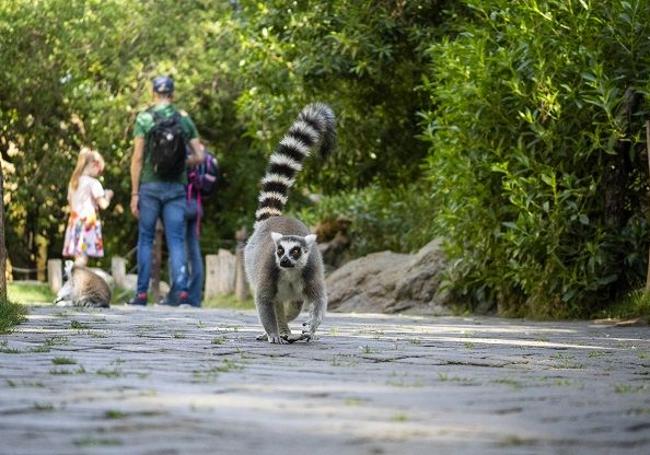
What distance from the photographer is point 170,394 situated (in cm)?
507

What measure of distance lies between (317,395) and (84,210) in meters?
12.3

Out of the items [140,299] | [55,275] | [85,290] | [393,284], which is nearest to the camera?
[85,290]

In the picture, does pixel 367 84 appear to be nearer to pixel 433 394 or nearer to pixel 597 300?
pixel 597 300

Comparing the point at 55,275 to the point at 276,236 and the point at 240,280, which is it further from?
the point at 276,236

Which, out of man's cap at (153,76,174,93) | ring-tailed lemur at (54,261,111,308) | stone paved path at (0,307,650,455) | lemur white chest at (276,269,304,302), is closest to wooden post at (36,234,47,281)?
ring-tailed lemur at (54,261,111,308)

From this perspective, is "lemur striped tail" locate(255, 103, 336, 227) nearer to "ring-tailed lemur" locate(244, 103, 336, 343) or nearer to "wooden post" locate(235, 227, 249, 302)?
"ring-tailed lemur" locate(244, 103, 336, 343)

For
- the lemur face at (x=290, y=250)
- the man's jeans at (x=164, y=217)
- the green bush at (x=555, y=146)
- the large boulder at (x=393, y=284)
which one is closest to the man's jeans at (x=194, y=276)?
the man's jeans at (x=164, y=217)

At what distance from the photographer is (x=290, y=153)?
36.1ft

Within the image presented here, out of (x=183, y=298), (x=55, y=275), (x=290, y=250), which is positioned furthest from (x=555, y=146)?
(x=55, y=275)

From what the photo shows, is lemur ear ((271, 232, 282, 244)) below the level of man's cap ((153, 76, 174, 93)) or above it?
below

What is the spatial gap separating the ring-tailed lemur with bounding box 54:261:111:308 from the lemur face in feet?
21.5

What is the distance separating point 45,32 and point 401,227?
396 inches

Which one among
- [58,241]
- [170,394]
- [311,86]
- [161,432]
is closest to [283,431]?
[161,432]

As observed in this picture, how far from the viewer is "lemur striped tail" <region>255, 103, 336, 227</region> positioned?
10945 mm
